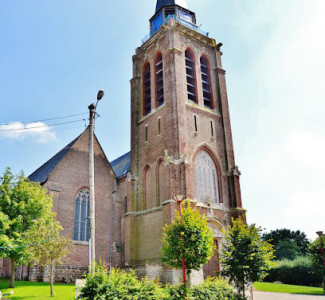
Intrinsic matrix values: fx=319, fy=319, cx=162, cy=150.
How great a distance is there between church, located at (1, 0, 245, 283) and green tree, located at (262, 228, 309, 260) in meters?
50.1

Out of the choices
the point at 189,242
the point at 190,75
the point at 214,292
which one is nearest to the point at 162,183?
the point at 190,75

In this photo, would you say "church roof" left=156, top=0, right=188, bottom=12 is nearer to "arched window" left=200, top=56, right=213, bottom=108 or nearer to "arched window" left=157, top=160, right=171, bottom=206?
"arched window" left=200, top=56, right=213, bottom=108

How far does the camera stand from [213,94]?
32.0 meters

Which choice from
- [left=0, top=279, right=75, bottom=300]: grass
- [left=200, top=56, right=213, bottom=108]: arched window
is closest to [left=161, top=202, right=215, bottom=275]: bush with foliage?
[left=0, top=279, right=75, bottom=300]: grass

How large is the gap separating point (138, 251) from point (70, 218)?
21.4ft

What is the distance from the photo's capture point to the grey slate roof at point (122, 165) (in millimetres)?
34525

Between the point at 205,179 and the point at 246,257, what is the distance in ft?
37.5

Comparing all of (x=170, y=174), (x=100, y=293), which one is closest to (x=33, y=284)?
(x=170, y=174)

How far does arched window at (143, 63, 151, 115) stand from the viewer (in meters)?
32.5

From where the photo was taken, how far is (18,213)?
73.4 ft

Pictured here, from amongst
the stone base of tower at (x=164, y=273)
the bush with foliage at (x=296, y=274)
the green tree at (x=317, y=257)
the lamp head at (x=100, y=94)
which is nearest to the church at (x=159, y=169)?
the stone base of tower at (x=164, y=273)

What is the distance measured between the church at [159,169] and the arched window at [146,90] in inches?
4.3

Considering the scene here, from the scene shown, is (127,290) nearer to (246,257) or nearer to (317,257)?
(246,257)

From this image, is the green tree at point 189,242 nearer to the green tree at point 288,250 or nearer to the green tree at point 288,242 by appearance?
the green tree at point 288,250
